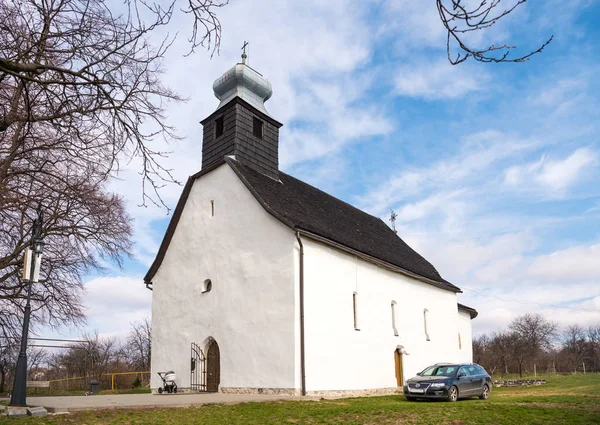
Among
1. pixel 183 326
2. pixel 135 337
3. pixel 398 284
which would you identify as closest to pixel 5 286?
pixel 183 326

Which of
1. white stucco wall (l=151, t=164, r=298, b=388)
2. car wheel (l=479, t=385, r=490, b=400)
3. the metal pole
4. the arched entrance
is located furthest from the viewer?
the arched entrance

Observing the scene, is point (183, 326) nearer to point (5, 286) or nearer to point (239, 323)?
point (239, 323)

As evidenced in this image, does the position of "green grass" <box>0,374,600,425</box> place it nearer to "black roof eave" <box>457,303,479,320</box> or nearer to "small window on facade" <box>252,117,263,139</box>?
"small window on facade" <box>252,117,263,139</box>

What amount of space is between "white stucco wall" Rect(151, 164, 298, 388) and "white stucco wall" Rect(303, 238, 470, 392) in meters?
0.89

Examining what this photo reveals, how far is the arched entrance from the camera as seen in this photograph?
62.3ft

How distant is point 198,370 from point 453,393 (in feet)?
30.6

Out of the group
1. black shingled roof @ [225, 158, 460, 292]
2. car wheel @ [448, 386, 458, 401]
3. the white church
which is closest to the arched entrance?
the white church

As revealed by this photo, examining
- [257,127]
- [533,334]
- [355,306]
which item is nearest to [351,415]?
[355,306]

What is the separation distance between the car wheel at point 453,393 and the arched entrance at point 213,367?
26.5 ft

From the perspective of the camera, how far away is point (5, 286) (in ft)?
56.8

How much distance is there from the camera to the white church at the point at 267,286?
17562 mm

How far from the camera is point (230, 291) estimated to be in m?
19.1

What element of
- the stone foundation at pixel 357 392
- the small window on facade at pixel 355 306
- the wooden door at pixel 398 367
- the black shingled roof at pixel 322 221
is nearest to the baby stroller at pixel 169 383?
the black shingled roof at pixel 322 221

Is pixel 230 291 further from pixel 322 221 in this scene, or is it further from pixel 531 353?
pixel 531 353
